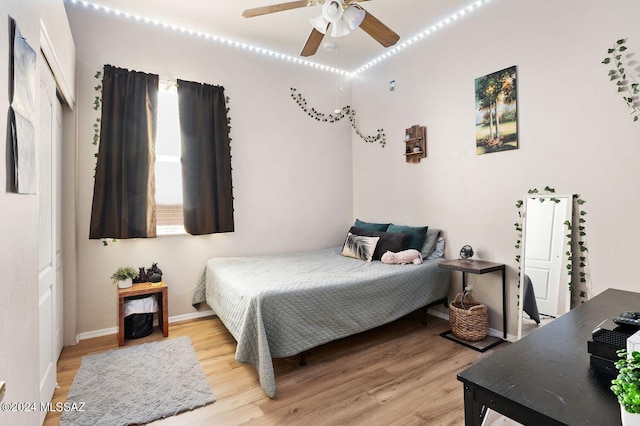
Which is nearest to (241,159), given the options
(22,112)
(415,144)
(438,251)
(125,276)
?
(125,276)

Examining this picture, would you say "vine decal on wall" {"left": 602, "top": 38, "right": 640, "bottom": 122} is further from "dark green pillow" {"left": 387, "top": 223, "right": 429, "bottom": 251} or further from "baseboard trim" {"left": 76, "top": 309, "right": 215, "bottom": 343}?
"baseboard trim" {"left": 76, "top": 309, "right": 215, "bottom": 343}

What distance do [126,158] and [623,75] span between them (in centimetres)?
395

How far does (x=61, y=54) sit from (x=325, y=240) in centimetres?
317

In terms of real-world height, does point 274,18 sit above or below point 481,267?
above

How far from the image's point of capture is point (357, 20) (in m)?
2.13

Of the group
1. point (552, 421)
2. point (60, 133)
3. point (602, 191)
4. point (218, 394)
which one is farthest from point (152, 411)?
point (602, 191)

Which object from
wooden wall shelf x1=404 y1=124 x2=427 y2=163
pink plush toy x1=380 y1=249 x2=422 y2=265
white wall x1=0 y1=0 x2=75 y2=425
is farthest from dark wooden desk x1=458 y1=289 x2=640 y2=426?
wooden wall shelf x1=404 y1=124 x2=427 y2=163

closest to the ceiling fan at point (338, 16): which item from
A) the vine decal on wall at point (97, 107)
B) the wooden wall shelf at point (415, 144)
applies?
the wooden wall shelf at point (415, 144)

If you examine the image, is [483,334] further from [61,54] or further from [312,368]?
[61,54]

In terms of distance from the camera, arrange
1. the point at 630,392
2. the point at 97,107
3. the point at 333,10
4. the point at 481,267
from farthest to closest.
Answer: the point at 97,107 < the point at 481,267 < the point at 333,10 < the point at 630,392

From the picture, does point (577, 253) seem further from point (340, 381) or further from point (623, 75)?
point (340, 381)

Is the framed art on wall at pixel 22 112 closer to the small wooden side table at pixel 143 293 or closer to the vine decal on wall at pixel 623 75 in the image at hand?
the small wooden side table at pixel 143 293

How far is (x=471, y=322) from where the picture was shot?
9.10ft

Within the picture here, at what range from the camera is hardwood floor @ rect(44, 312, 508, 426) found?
183 cm
